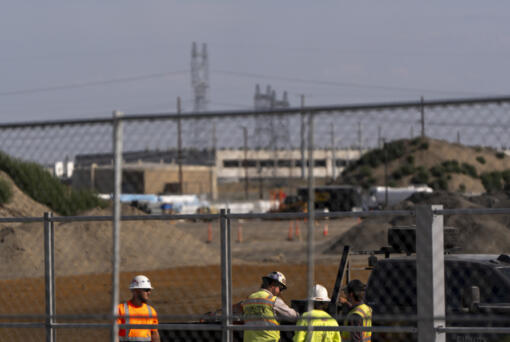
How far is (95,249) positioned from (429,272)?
22552 mm

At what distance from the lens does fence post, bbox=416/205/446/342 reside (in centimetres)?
630

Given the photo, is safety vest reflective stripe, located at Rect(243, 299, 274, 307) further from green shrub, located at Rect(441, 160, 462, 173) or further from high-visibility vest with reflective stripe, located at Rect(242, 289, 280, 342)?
green shrub, located at Rect(441, 160, 462, 173)

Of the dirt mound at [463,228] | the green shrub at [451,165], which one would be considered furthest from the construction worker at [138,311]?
the green shrub at [451,165]

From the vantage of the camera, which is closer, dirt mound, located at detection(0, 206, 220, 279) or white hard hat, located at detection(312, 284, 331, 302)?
white hard hat, located at detection(312, 284, 331, 302)

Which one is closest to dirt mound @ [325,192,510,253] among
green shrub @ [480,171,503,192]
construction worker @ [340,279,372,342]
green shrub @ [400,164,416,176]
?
green shrub @ [400,164,416,176]

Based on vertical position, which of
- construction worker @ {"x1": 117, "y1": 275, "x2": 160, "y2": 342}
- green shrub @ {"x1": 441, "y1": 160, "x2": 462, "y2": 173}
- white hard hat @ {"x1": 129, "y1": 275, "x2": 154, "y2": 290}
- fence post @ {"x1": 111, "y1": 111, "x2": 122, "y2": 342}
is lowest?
construction worker @ {"x1": 117, "y1": 275, "x2": 160, "y2": 342}

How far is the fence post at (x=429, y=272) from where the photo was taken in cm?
630

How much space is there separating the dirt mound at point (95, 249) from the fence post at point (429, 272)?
787 inches

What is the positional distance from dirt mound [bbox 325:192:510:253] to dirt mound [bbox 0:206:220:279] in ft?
21.2

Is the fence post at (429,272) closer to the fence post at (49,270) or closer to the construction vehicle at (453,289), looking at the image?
the construction vehicle at (453,289)

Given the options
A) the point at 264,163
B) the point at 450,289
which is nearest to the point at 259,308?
the point at 450,289

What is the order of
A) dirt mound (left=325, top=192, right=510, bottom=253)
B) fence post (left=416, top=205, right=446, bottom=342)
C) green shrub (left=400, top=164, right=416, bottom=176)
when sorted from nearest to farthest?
fence post (left=416, top=205, right=446, bottom=342)
dirt mound (left=325, top=192, right=510, bottom=253)
green shrub (left=400, top=164, right=416, bottom=176)

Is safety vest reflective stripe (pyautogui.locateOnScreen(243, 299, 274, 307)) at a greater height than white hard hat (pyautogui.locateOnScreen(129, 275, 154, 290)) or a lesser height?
lesser

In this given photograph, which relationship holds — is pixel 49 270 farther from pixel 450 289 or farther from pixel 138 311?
pixel 450 289
